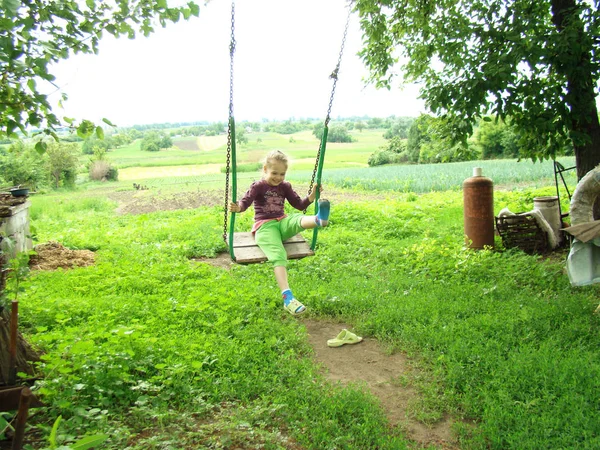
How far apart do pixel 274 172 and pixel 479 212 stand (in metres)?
3.44

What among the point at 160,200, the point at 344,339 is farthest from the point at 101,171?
the point at 344,339

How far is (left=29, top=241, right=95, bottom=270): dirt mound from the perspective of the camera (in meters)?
7.22

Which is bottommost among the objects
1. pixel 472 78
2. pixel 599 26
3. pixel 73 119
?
pixel 73 119

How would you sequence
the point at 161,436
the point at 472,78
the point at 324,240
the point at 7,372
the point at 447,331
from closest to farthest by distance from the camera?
the point at 161,436 < the point at 7,372 < the point at 447,331 < the point at 472,78 < the point at 324,240

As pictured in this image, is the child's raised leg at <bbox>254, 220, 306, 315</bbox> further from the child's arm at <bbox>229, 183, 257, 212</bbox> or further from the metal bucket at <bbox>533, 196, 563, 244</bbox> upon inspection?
the metal bucket at <bbox>533, 196, 563, 244</bbox>

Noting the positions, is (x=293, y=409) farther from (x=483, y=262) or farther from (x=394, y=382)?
(x=483, y=262)

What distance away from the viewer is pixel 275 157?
4.90 m

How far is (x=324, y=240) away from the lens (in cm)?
848

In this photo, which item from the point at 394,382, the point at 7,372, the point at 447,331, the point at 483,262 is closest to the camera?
the point at 7,372

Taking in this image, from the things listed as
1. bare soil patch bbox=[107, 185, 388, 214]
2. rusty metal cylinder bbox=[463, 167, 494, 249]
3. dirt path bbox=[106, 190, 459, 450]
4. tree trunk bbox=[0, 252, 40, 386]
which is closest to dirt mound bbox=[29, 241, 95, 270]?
tree trunk bbox=[0, 252, 40, 386]

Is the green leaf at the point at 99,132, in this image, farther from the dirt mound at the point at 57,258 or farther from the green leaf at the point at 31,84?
the dirt mound at the point at 57,258

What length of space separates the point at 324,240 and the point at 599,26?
487 centimetres

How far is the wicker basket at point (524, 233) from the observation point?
271 inches

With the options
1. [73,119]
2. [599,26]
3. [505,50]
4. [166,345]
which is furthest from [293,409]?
[599,26]
